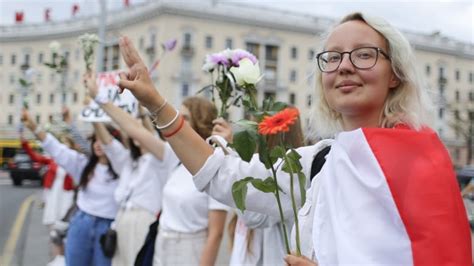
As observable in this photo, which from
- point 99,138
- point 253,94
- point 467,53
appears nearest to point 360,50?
point 253,94

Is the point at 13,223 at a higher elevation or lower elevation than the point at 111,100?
lower

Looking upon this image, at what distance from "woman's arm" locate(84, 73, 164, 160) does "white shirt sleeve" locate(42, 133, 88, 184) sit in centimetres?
209

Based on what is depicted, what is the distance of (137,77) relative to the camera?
6.26ft

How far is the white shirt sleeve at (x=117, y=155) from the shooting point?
4871 millimetres

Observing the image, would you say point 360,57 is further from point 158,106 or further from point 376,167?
point 158,106

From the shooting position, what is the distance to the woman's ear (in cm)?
172

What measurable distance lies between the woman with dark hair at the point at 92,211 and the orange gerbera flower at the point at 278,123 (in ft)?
11.3

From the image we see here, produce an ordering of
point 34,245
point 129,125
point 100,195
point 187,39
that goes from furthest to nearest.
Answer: point 187,39, point 34,245, point 100,195, point 129,125

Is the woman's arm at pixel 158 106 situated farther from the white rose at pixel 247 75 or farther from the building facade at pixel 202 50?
the building facade at pixel 202 50

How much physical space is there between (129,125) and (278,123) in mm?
2487

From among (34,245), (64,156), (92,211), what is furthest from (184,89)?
(92,211)

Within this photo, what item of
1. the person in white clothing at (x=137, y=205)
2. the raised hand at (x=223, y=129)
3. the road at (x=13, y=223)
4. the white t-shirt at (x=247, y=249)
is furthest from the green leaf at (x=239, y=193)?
the road at (x=13, y=223)

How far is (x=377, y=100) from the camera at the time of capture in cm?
167

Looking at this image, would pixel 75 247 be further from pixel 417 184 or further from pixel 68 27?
pixel 68 27
